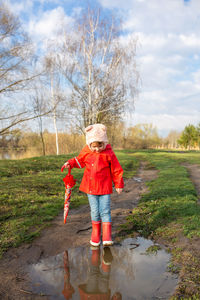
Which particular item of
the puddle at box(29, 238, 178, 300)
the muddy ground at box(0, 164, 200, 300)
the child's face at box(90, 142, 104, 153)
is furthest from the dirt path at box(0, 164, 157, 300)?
the child's face at box(90, 142, 104, 153)

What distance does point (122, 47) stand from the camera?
59.0ft

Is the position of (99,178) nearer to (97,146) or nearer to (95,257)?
(97,146)

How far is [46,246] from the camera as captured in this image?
3770 mm

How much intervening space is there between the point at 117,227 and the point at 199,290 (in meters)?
2.22

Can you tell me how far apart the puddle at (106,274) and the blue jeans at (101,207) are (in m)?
0.52

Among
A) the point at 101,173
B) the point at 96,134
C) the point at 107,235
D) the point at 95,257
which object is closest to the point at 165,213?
the point at 107,235

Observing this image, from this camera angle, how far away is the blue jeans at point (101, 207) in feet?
12.8

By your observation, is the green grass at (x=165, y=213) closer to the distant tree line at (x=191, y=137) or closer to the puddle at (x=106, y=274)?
the puddle at (x=106, y=274)

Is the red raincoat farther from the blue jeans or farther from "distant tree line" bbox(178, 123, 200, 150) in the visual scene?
"distant tree line" bbox(178, 123, 200, 150)

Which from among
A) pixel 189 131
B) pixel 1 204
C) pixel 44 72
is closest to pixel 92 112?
pixel 44 72

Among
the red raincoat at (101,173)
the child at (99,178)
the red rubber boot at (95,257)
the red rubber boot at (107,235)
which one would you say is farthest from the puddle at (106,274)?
the red raincoat at (101,173)

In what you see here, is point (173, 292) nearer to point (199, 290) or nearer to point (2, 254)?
point (199, 290)

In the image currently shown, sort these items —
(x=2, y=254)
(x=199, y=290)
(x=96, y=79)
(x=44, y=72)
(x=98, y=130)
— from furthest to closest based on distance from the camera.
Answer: (x=96, y=79)
(x=44, y=72)
(x=98, y=130)
(x=2, y=254)
(x=199, y=290)

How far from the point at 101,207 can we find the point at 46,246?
1.13 m
